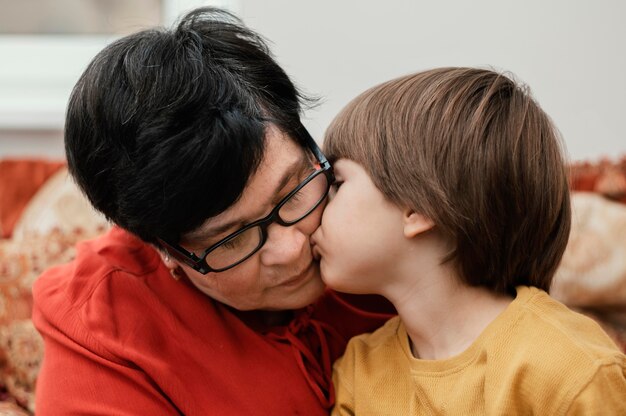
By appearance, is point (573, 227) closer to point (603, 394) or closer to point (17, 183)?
point (603, 394)

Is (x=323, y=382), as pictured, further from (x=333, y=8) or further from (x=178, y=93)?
(x=333, y=8)

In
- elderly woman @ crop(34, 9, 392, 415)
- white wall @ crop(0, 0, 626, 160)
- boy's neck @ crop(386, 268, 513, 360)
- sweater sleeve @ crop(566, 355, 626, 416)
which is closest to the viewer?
sweater sleeve @ crop(566, 355, 626, 416)

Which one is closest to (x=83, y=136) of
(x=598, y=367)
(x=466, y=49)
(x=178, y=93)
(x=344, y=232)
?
(x=178, y=93)

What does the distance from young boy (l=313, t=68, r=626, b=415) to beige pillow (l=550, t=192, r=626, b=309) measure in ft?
3.01

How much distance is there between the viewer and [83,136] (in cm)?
117

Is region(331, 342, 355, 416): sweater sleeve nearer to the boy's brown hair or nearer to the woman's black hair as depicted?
the boy's brown hair

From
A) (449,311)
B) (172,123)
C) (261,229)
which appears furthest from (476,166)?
(172,123)

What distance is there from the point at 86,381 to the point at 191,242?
295mm

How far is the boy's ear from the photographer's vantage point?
1173 mm

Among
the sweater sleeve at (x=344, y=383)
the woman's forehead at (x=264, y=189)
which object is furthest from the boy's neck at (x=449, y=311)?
the woman's forehead at (x=264, y=189)

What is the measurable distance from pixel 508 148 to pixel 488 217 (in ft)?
0.37

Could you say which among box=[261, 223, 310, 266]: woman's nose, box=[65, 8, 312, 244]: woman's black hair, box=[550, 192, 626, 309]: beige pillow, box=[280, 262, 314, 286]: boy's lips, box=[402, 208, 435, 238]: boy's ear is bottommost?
box=[550, 192, 626, 309]: beige pillow

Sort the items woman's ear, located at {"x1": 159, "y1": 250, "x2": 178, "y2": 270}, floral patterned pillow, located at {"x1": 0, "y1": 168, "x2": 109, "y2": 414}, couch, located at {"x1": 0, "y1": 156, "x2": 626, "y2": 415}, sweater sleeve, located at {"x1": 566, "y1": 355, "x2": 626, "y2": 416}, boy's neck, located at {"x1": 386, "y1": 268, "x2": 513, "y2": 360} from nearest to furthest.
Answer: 1. sweater sleeve, located at {"x1": 566, "y1": 355, "x2": 626, "y2": 416}
2. boy's neck, located at {"x1": 386, "y1": 268, "x2": 513, "y2": 360}
3. woman's ear, located at {"x1": 159, "y1": 250, "x2": 178, "y2": 270}
4. floral patterned pillow, located at {"x1": 0, "y1": 168, "x2": 109, "y2": 414}
5. couch, located at {"x1": 0, "y1": 156, "x2": 626, "y2": 415}

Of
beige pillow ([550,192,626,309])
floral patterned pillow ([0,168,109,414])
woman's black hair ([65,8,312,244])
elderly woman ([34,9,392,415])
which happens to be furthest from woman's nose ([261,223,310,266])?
beige pillow ([550,192,626,309])
